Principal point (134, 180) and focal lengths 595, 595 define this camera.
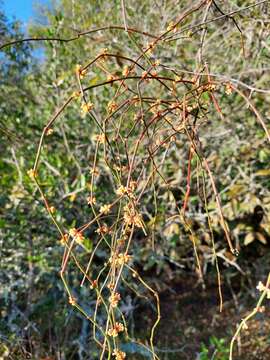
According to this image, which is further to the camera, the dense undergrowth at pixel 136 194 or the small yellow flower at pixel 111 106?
the dense undergrowth at pixel 136 194

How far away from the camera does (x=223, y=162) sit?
3.21 m

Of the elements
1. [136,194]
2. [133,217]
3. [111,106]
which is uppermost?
[136,194]

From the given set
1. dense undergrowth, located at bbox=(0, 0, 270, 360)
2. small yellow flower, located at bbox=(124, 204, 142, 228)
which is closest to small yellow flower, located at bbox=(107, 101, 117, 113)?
small yellow flower, located at bbox=(124, 204, 142, 228)

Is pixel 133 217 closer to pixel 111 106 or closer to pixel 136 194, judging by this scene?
pixel 111 106

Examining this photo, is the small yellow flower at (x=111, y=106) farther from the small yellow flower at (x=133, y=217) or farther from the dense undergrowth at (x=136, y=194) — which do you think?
the dense undergrowth at (x=136, y=194)

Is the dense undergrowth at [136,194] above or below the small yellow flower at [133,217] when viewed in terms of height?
above

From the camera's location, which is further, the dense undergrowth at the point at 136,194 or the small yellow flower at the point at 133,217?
the dense undergrowth at the point at 136,194

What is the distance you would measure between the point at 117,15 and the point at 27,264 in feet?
5.08

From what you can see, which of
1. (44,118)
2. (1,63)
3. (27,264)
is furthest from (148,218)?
(1,63)

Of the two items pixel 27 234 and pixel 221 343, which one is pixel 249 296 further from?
pixel 27 234

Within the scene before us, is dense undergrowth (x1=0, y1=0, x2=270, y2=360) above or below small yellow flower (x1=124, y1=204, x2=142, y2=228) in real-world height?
above

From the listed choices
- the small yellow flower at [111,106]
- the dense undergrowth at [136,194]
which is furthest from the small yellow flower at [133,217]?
the dense undergrowth at [136,194]

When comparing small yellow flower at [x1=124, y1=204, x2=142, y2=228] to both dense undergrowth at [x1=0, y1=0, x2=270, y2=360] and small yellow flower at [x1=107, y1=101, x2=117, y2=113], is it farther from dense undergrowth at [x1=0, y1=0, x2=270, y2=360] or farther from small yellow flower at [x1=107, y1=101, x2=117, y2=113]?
dense undergrowth at [x1=0, y1=0, x2=270, y2=360]

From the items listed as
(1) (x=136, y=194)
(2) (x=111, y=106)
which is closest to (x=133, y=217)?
(2) (x=111, y=106)
